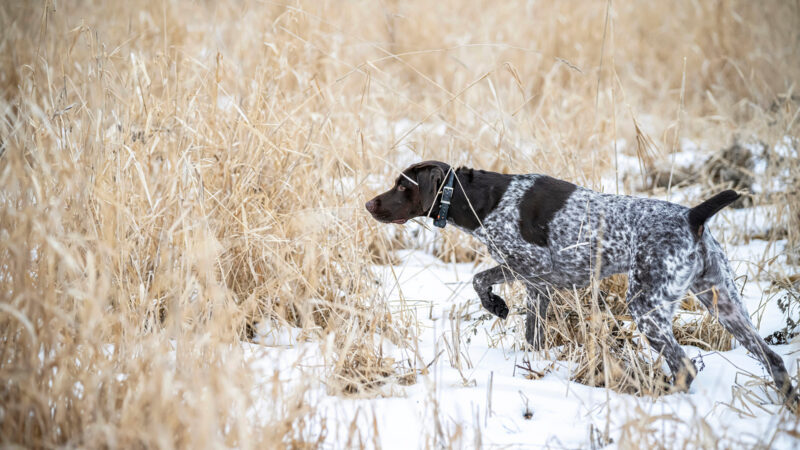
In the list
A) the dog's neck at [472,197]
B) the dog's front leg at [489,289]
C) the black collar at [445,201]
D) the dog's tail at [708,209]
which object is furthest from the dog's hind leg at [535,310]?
the dog's tail at [708,209]

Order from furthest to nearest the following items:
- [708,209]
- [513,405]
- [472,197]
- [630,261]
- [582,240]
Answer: [472,197]
[582,240]
[630,261]
[708,209]
[513,405]

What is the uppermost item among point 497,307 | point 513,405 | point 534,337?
point 497,307

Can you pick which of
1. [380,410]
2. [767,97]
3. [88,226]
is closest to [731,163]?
[767,97]

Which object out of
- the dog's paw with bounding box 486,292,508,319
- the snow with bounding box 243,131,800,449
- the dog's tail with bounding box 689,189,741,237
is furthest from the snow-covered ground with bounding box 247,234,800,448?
the dog's tail with bounding box 689,189,741,237

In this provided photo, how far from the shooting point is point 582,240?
3422mm

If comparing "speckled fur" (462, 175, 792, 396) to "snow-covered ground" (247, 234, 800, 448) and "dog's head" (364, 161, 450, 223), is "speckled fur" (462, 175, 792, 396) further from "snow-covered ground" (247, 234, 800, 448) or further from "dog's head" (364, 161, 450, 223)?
"dog's head" (364, 161, 450, 223)

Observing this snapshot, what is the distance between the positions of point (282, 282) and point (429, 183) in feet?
3.11

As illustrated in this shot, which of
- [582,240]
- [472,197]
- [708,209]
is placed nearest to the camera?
[708,209]

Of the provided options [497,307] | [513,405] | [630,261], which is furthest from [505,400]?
[630,261]

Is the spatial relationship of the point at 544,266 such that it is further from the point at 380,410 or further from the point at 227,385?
the point at 227,385

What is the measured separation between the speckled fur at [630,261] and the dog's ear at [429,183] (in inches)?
12.7

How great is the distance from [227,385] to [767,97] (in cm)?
755

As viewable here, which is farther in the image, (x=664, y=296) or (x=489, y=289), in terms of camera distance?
(x=489, y=289)

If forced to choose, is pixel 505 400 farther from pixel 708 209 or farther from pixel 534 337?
pixel 708 209
